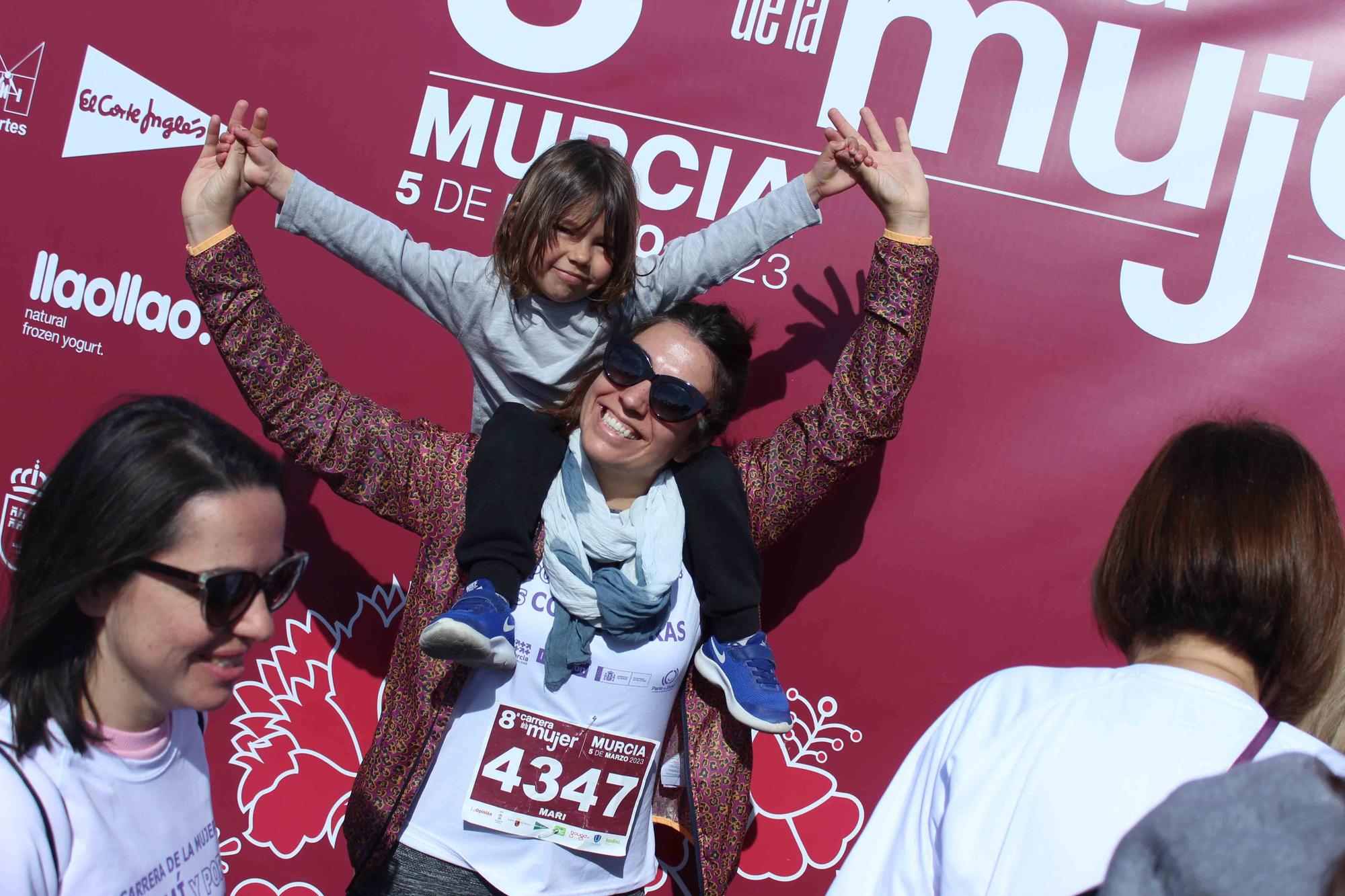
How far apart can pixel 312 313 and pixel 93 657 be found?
1761 millimetres

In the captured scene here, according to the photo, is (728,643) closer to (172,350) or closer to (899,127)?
(899,127)

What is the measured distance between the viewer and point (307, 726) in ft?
9.86

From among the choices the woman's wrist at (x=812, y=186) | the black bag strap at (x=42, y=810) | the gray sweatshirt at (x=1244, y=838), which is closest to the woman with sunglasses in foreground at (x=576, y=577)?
the woman's wrist at (x=812, y=186)

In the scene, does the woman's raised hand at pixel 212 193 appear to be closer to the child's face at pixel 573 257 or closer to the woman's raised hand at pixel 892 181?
the child's face at pixel 573 257

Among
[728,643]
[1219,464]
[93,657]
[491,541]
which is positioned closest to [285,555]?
[93,657]

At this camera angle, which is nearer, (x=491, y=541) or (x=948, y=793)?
(x=948, y=793)

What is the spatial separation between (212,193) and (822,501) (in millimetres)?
1607

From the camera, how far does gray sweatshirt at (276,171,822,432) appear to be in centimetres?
241

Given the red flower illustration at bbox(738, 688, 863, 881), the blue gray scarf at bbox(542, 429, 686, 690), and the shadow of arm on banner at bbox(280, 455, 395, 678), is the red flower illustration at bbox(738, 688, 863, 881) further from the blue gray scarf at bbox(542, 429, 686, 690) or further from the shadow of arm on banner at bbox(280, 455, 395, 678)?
the shadow of arm on banner at bbox(280, 455, 395, 678)

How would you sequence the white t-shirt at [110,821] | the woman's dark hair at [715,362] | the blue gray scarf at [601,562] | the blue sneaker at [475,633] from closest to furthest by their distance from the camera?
the white t-shirt at [110,821] < the blue sneaker at [475,633] < the blue gray scarf at [601,562] < the woman's dark hair at [715,362]

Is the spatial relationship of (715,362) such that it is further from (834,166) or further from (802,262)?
(802,262)

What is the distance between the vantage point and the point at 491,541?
7.14ft

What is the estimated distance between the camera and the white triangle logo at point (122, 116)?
3020 millimetres

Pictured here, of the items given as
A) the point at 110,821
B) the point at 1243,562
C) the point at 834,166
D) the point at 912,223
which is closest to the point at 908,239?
the point at 912,223
